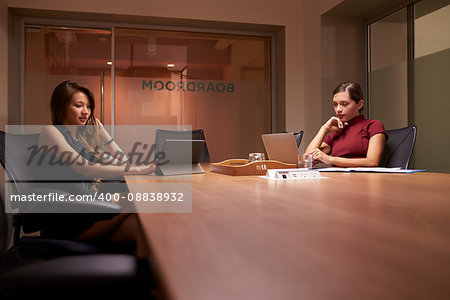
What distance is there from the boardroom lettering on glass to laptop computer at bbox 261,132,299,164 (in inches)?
122

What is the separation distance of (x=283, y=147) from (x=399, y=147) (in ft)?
3.19

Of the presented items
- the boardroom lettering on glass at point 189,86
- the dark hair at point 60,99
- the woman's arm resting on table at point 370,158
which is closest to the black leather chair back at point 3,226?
the dark hair at point 60,99

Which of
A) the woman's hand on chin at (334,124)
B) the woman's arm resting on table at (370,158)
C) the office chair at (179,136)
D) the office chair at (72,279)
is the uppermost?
the woman's hand on chin at (334,124)

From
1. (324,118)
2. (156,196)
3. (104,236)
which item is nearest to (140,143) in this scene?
(324,118)

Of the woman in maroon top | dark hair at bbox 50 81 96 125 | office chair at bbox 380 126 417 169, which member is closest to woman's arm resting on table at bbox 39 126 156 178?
dark hair at bbox 50 81 96 125

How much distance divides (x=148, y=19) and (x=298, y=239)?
15.9ft

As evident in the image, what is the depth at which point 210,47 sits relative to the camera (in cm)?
530

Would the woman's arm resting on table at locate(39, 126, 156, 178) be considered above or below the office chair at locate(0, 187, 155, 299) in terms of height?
above

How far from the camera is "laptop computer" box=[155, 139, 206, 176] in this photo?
1971 millimetres

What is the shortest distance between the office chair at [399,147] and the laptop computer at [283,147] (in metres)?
0.90

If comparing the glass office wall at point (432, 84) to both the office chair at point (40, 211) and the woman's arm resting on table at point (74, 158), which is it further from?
the office chair at point (40, 211)

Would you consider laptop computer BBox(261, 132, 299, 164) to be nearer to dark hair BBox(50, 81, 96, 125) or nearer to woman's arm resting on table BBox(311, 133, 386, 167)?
woman's arm resting on table BBox(311, 133, 386, 167)

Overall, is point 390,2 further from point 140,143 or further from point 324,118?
point 140,143

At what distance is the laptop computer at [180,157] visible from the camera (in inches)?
77.6
